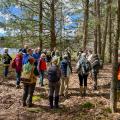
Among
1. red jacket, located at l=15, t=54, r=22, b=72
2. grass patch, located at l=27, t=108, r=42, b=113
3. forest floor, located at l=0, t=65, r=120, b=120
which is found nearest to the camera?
forest floor, located at l=0, t=65, r=120, b=120

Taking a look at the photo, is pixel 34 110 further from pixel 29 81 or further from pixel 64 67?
pixel 64 67

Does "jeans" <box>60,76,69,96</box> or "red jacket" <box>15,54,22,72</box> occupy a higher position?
"red jacket" <box>15,54,22,72</box>

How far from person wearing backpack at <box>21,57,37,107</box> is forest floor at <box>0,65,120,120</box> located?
1.06 ft

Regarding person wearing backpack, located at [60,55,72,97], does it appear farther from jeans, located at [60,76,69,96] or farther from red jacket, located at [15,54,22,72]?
red jacket, located at [15,54,22,72]

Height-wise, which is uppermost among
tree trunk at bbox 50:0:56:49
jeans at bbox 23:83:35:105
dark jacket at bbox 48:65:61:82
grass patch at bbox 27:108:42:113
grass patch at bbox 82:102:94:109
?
tree trunk at bbox 50:0:56:49

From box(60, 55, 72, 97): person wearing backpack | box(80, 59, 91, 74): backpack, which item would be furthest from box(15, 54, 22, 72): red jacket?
box(80, 59, 91, 74): backpack

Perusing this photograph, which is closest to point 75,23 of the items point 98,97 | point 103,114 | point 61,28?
point 61,28

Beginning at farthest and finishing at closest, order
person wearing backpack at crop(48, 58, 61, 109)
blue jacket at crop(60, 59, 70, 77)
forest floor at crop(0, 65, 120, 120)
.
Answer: blue jacket at crop(60, 59, 70, 77) → person wearing backpack at crop(48, 58, 61, 109) → forest floor at crop(0, 65, 120, 120)

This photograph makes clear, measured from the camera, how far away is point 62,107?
44.6 feet

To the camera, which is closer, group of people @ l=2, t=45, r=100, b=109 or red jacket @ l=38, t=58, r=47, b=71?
group of people @ l=2, t=45, r=100, b=109

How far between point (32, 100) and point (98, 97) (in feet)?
9.01

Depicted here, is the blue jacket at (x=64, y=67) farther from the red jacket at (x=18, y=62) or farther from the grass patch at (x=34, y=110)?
the red jacket at (x=18, y=62)

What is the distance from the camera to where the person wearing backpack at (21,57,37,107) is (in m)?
13.6

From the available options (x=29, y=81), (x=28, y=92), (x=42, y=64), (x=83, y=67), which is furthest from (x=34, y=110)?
(x=42, y=64)
